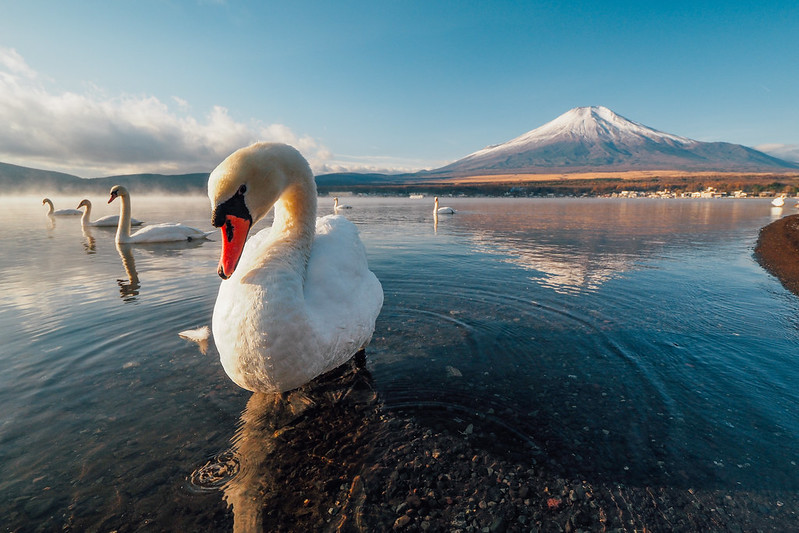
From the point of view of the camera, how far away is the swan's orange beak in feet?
9.56

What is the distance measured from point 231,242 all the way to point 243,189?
0.56 m

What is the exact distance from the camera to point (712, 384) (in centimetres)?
434

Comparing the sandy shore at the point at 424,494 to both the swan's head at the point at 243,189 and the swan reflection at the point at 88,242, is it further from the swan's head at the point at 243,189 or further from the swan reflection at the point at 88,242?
the swan reflection at the point at 88,242

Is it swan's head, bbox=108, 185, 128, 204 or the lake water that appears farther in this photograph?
swan's head, bbox=108, 185, 128, 204

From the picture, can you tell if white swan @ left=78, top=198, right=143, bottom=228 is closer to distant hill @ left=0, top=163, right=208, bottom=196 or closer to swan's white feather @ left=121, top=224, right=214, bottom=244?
swan's white feather @ left=121, top=224, right=214, bottom=244

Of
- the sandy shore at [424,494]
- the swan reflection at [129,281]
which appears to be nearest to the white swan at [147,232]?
the swan reflection at [129,281]

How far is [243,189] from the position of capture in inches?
129

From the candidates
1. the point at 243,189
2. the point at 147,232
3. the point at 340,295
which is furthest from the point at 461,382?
the point at 147,232

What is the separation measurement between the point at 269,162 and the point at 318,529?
315cm

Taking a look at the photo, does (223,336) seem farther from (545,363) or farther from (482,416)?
(545,363)

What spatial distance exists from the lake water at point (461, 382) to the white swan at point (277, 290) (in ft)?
2.96

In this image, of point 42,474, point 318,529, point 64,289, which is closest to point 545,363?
point 318,529

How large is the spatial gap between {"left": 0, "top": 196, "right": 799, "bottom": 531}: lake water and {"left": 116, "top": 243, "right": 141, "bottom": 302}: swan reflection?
8 cm

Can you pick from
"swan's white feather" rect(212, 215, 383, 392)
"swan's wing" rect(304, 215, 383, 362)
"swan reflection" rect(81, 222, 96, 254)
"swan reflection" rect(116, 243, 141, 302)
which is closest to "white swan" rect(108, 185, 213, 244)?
"swan reflection" rect(81, 222, 96, 254)
